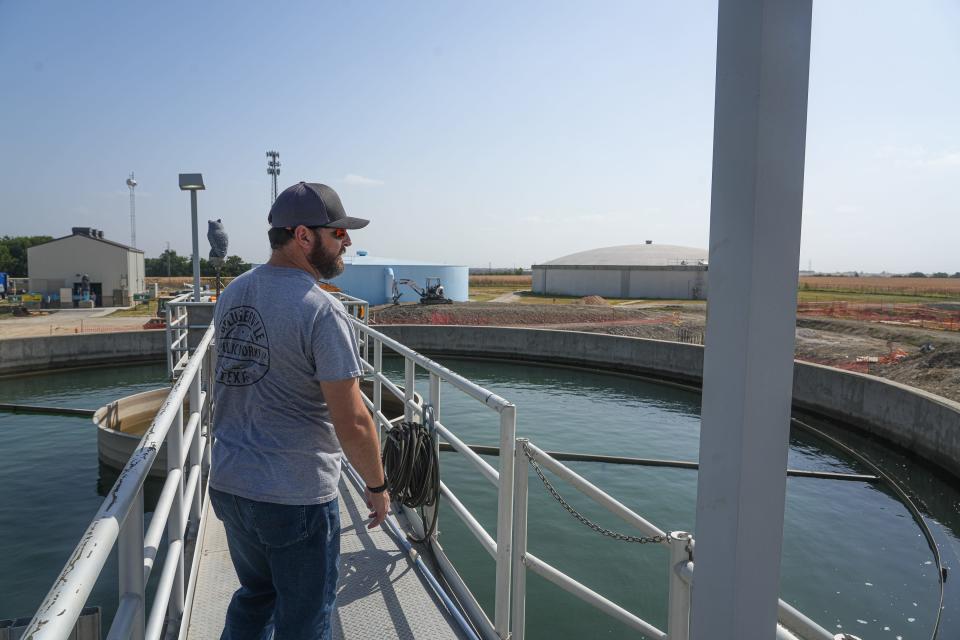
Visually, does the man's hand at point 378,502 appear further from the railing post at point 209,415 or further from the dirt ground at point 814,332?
the dirt ground at point 814,332

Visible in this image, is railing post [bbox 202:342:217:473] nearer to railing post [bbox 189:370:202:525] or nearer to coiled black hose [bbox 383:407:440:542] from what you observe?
railing post [bbox 189:370:202:525]

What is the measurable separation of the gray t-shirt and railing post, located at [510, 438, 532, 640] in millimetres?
840

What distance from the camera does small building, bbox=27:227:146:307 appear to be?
32219 millimetres

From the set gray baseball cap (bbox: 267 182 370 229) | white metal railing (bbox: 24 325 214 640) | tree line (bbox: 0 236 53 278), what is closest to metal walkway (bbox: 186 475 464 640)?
white metal railing (bbox: 24 325 214 640)

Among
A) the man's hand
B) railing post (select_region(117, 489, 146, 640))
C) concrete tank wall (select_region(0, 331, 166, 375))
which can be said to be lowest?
concrete tank wall (select_region(0, 331, 166, 375))

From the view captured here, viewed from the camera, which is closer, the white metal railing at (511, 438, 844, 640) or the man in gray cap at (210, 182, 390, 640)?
the white metal railing at (511, 438, 844, 640)

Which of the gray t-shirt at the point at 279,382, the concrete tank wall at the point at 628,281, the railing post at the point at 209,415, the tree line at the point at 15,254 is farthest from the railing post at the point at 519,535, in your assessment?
the tree line at the point at 15,254

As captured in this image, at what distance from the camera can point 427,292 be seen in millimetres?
30750

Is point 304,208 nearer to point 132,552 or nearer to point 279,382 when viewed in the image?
point 279,382

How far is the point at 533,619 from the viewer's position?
5.21m

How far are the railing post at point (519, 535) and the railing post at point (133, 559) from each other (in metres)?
1.34

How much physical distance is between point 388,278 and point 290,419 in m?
31.5

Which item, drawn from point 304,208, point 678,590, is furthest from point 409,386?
point 678,590

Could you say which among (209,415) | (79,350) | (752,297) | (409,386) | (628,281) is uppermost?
(628,281)
